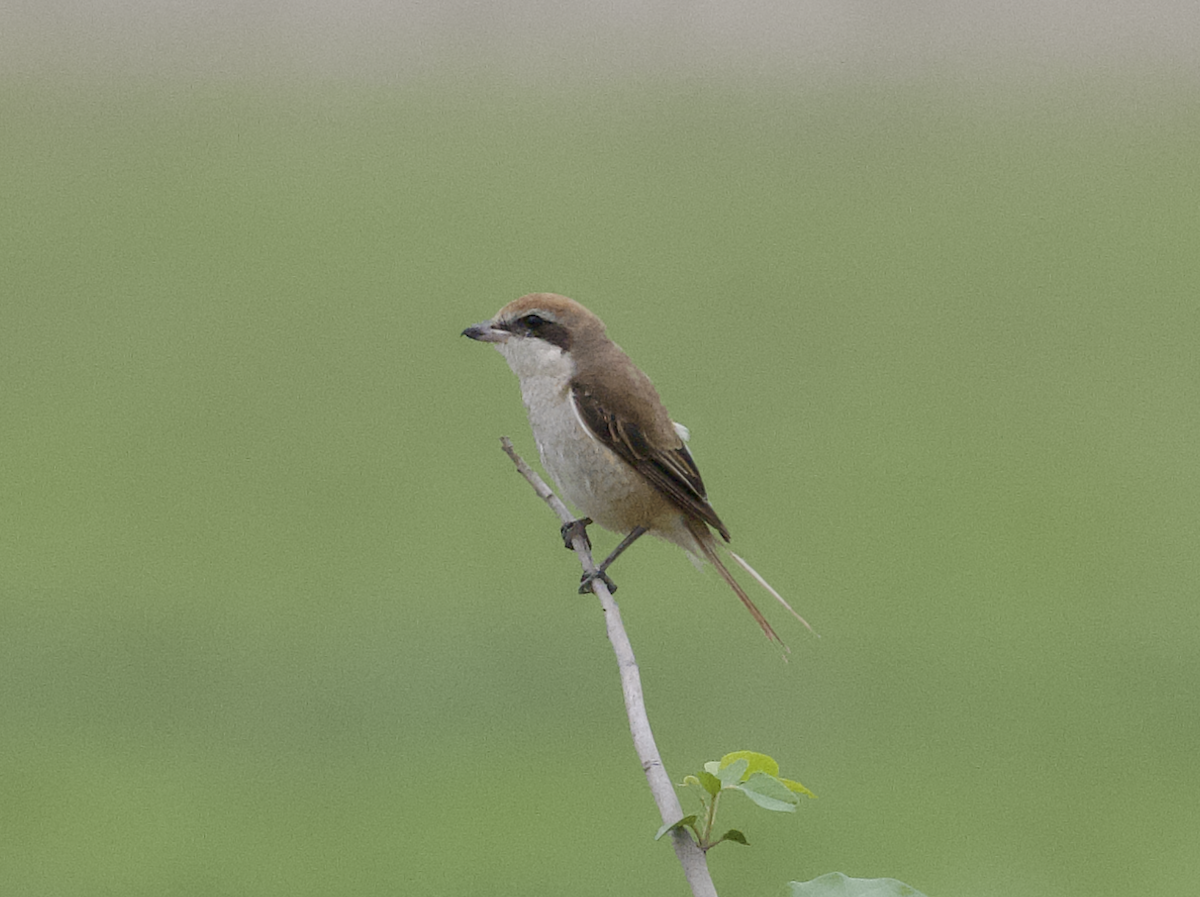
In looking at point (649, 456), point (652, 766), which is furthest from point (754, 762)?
point (649, 456)

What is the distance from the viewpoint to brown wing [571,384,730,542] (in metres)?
4.16

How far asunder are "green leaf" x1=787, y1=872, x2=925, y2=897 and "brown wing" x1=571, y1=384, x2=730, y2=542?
265 centimetres

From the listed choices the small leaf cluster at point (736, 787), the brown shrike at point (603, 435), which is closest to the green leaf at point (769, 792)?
the small leaf cluster at point (736, 787)

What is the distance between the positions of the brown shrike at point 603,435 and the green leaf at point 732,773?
8.29 feet

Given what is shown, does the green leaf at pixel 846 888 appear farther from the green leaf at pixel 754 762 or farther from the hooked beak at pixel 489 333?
the hooked beak at pixel 489 333

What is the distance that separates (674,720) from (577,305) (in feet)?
30.4

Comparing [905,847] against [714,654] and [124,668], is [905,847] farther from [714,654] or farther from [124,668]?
[124,668]

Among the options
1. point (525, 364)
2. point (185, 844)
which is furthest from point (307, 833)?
point (525, 364)

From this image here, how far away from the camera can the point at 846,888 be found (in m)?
1.46

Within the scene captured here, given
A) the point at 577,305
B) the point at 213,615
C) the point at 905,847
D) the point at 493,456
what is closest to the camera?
the point at 577,305

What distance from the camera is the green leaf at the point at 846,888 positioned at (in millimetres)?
1442

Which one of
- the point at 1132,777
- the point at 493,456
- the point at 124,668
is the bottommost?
the point at 1132,777

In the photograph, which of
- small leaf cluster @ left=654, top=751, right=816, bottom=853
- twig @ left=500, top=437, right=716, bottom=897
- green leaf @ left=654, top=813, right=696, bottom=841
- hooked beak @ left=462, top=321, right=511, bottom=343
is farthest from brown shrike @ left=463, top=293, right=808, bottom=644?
green leaf @ left=654, top=813, right=696, bottom=841

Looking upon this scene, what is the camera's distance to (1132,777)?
41.9 ft
